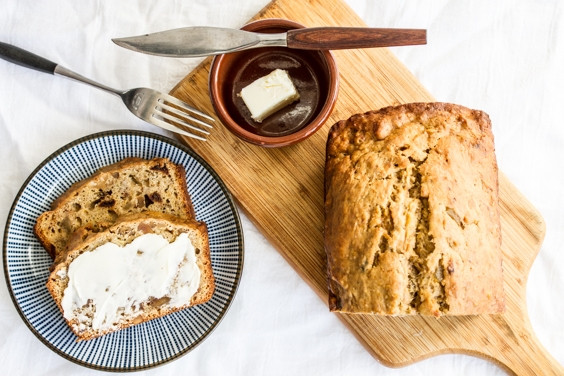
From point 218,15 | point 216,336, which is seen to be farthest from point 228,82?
point 216,336

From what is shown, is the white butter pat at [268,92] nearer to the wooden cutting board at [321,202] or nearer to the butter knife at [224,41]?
the butter knife at [224,41]

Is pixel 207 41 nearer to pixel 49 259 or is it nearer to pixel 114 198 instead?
pixel 114 198

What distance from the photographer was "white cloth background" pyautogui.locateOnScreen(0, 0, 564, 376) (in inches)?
116

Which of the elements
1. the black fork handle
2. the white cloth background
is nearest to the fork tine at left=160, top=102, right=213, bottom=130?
the white cloth background

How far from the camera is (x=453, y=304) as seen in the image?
7.13 ft

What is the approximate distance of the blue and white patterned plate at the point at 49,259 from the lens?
2.74 m

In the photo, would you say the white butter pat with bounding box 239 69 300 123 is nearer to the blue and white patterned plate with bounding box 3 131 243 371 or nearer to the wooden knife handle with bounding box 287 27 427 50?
the wooden knife handle with bounding box 287 27 427 50

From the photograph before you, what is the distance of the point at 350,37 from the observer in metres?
2.43

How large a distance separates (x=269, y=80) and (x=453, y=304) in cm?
123

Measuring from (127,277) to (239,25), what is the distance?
1.40 meters

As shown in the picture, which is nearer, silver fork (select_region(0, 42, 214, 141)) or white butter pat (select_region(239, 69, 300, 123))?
white butter pat (select_region(239, 69, 300, 123))

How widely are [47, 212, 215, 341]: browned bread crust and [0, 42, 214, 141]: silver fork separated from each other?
0.45 m

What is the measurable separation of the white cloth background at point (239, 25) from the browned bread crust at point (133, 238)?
0.30 metres

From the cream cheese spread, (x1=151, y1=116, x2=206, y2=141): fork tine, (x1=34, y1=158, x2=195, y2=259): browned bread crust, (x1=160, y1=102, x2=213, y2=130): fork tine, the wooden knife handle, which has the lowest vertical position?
the cream cheese spread
